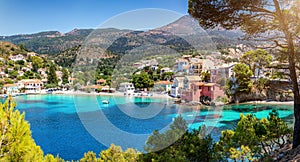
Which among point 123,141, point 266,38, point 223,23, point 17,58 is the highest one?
point 17,58

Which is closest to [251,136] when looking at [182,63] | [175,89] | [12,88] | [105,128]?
[105,128]

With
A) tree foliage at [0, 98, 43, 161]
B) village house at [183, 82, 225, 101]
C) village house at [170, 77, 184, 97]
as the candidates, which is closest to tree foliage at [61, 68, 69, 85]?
village house at [170, 77, 184, 97]

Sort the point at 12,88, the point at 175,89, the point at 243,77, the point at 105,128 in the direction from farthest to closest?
the point at 12,88, the point at 175,89, the point at 243,77, the point at 105,128

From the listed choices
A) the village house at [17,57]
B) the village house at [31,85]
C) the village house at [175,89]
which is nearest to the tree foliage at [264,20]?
the village house at [175,89]

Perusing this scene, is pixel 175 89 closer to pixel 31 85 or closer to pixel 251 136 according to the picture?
pixel 251 136

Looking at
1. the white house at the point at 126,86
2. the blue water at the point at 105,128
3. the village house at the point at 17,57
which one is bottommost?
the blue water at the point at 105,128

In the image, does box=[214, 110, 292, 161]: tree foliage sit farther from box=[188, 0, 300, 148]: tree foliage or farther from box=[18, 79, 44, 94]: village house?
box=[18, 79, 44, 94]: village house

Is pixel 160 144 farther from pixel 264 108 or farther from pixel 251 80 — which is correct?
pixel 251 80

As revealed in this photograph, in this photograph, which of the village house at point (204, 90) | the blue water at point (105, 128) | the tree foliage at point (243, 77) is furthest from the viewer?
the tree foliage at point (243, 77)

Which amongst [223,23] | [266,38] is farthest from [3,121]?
[266,38]

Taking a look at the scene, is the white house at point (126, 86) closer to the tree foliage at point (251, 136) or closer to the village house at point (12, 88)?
the tree foliage at point (251, 136)

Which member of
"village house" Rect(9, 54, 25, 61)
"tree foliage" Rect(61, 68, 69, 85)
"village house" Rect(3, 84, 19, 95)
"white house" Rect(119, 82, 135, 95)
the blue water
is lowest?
the blue water
